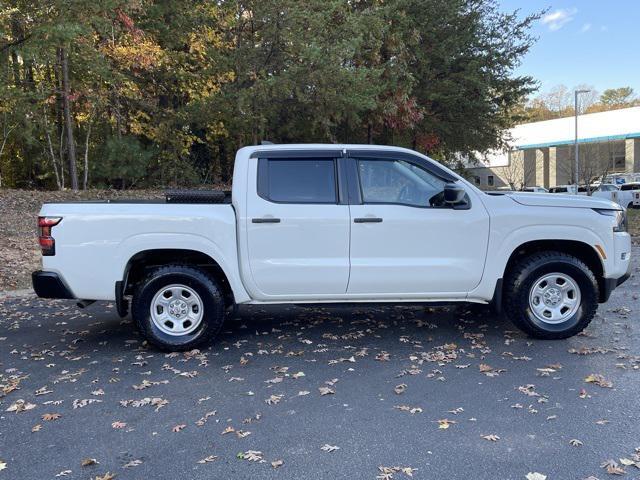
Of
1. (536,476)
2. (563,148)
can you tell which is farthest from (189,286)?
(563,148)

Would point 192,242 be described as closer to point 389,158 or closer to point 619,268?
point 389,158

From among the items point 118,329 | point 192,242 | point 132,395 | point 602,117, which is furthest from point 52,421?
point 602,117

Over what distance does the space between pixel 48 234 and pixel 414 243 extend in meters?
3.58

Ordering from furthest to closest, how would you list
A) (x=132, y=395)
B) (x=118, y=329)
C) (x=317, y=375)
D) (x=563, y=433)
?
(x=118, y=329) → (x=317, y=375) → (x=132, y=395) → (x=563, y=433)

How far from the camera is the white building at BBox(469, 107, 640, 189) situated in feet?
141

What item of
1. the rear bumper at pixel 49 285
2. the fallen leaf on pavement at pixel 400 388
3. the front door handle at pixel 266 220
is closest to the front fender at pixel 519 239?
the fallen leaf on pavement at pixel 400 388

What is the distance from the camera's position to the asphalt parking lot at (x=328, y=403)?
10.7ft

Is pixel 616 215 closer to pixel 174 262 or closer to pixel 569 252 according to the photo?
pixel 569 252

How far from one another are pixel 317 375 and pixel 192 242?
180cm

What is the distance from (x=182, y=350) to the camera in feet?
17.8

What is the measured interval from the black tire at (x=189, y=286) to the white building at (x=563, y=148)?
1442 inches

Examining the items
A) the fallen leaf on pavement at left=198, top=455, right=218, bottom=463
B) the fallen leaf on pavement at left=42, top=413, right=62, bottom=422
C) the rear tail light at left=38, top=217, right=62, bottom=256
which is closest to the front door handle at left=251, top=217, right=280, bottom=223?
the rear tail light at left=38, top=217, right=62, bottom=256

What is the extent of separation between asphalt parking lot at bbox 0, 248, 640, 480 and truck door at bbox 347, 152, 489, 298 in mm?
643

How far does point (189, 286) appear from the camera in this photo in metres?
5.41
